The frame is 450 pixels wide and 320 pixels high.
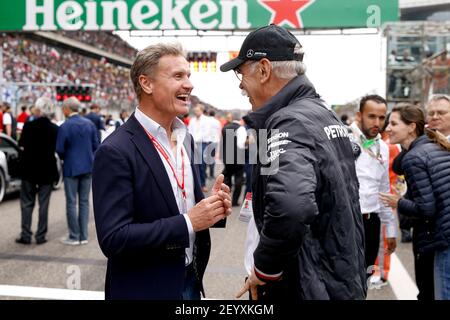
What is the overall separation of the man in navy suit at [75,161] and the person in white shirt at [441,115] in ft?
14.7

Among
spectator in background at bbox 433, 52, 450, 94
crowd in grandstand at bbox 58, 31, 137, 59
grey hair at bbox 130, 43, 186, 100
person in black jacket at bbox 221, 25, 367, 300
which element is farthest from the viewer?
crowd in grandstand at bbox 58, 31, 137, 59

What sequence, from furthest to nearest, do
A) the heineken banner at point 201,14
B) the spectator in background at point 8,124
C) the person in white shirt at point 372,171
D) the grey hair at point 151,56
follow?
the spectator in background at point 8,124 < the heineken banner at point 201,14 < the person in white shirt at point 372,171 < the grey hair at point 151,56

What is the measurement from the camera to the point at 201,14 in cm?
786

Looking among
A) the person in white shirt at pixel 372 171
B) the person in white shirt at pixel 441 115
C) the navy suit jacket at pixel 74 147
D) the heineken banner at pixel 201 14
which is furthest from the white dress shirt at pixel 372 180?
the heineken banner at pixel 201 14

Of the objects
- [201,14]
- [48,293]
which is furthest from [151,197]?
[201,14]

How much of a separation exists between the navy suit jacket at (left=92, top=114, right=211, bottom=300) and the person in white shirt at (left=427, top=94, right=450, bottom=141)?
2.40m

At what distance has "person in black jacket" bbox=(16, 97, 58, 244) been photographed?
21.1 ft

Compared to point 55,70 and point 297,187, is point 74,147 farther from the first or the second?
point 55,70

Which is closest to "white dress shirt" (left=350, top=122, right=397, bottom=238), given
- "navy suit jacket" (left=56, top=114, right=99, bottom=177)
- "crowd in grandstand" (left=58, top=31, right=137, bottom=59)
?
"navy suit jacket" (left=56, top=114, right=99, bottom=177)

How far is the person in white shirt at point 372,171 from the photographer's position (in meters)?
4.15

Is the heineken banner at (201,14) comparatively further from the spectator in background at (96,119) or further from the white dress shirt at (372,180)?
the spectator in background at (96,119)

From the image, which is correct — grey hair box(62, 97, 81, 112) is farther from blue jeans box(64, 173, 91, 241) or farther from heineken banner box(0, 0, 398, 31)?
heineken banner box(0, 0, 398, 31)

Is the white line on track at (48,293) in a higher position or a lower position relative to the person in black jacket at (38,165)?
lower

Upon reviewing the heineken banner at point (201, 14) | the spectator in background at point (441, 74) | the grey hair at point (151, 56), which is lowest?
the grey hair at point (151, 56)
